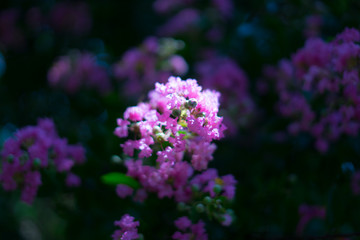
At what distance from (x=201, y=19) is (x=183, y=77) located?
730 mm

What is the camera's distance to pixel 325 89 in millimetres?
1548

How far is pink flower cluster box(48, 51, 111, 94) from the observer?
2631 millimetres

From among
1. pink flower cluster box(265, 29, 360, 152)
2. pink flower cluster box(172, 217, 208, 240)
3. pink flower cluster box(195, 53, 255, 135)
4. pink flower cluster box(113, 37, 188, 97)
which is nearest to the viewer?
pink flower cluster box(172, 217, 208, 240)

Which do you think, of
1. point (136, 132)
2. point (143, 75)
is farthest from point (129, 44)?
point (136, 132)

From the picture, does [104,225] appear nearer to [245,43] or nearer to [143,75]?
[143,75]

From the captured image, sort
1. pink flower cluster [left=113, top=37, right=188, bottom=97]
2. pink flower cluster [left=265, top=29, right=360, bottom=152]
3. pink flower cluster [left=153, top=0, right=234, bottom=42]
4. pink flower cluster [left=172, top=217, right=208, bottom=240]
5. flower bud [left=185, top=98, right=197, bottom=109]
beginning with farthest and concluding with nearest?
pink flower cluster [left=153, top=0, right=234, bottom=42] < pink flower cluster [left=113, top=37, right=188, bottom=97] < pink flower cluster [left=265, top=29, right=360, bottom=152] < pink flower cluster [left=172, top=217, right=208, bottom=240] < flower bud [left=185, top=98, right=197, bottom=109]

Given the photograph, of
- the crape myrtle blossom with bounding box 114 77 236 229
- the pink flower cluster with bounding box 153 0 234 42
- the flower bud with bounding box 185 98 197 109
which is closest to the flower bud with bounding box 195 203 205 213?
the crape myrtle blossom with bounding box 114 77 236 229

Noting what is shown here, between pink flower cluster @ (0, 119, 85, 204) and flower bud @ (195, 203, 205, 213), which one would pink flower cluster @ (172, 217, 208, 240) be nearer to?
flower bud @ (195, 203, 205, 213)

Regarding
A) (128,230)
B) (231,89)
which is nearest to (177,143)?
(128,230)

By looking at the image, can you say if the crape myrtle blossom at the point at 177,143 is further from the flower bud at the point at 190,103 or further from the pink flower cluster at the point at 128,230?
the pink flower cluster at the point at 128,230

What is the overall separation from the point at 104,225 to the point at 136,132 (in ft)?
2.26

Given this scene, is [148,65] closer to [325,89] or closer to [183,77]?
[183,77]

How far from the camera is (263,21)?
7.31ft

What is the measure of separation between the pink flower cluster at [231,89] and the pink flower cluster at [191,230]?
90cm
